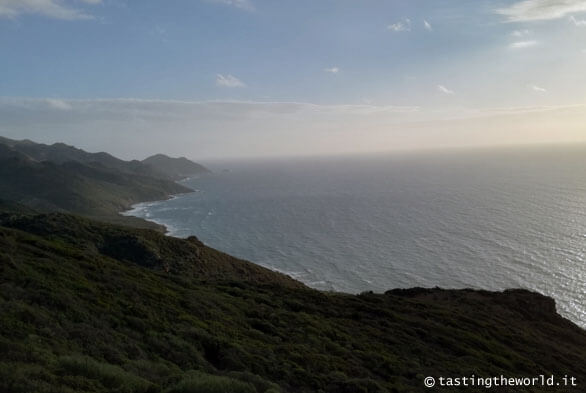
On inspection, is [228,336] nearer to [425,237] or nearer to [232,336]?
[232,336]

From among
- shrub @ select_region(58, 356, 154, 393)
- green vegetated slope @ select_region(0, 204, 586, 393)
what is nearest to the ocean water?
green vegetated slope @ select_region(0, 204, 586, 393)

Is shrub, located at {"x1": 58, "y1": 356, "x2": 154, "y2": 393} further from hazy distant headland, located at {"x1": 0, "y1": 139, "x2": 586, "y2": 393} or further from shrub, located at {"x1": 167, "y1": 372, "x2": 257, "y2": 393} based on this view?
shrub, located at {"x1": 167, "y1": 372, "x2": 257, "y2": 393}

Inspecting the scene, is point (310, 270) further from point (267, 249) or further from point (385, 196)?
point (385, 196)

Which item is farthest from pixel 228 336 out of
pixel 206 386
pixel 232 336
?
pixel 206 386

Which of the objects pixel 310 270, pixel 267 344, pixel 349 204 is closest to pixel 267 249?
pixel 310 270

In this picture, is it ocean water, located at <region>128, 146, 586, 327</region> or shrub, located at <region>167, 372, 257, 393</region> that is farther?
ocean water, located at <region>128, 146, 586, 327</region>

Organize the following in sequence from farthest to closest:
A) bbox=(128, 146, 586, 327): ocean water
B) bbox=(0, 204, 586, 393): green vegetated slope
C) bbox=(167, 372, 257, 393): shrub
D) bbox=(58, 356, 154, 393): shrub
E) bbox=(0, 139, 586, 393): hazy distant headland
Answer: bbox=(128, 146, 586, 327): ocean water → bbox=(0, 139, 586, 393): hazy distant headland → bbox=(0, 204, 586, 393): green vegetated slope → bbox=(167, 372, 257, 393): shrub → bbox=(58, 356, 154, 393): shrub
